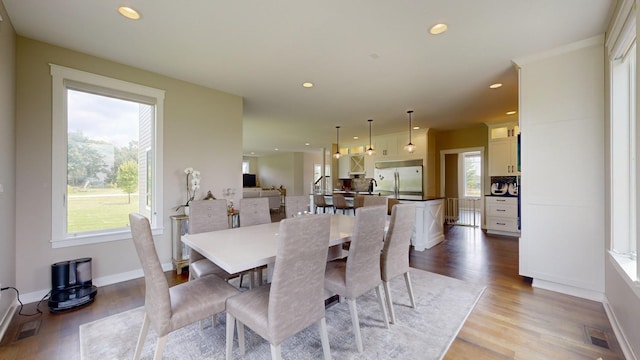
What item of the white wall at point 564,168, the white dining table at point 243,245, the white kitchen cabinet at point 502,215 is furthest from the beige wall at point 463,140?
the white dining table at point 243,245

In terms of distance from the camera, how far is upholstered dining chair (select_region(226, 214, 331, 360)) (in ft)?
4.60

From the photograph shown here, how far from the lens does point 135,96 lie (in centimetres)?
326

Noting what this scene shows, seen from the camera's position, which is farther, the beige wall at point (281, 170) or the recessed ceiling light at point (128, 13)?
the beige wall at point (281, 170)

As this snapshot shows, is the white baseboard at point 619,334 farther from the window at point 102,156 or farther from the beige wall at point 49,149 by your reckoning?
the window at point 102,156

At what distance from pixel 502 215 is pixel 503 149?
1540mm

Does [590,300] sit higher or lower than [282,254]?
lower

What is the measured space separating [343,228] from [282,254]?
52.6 inches

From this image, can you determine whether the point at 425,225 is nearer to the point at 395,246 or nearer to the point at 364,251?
the point at 395,246

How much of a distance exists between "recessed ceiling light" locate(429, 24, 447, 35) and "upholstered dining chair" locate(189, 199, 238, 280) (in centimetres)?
269

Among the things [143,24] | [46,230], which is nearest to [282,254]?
[143,24]

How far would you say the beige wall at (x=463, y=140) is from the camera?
21.9 ft

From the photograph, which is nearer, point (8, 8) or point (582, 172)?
point (8, 8)

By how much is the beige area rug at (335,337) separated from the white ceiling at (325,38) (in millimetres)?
2597

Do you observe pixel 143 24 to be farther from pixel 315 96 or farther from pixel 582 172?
pixel 582 172
